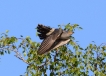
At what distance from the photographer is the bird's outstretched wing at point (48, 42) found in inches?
286

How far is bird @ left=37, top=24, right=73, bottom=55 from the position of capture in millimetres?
7320

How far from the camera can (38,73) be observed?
10.2 metres

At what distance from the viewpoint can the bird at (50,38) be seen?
7.32 metres

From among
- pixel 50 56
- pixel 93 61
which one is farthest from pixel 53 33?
pixel 93 61

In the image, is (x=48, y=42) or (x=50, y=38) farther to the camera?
A: (x=50, y=38)

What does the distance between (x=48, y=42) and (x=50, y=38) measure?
0.16m

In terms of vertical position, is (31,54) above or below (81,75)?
above

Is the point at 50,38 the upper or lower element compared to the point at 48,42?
upper

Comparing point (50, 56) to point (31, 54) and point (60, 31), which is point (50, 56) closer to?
point (31, 54)

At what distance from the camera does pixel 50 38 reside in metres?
7.62

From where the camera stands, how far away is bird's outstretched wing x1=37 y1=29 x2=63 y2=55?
7.26 m

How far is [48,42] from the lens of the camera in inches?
295

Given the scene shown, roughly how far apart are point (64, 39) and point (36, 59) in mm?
2865

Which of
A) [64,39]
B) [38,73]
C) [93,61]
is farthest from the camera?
[93,61]
